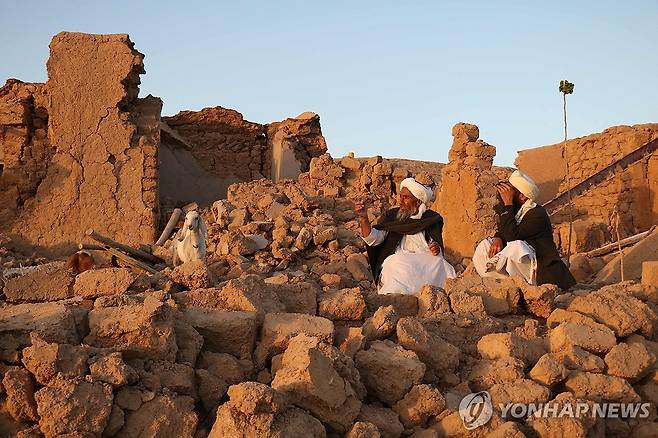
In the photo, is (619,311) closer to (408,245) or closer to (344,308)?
(344,308)

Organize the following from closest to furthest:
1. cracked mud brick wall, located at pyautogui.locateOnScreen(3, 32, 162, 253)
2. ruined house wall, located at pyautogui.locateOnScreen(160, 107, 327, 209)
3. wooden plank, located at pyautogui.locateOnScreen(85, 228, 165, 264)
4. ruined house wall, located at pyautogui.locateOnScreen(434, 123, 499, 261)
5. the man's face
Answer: the man's face → wooden plank, located at pyautogui.locateOnScreen(85, 228, 165, 264) → ruined house wall, located at pyautogui.locateOnScreen(434, 123, 499, 261) → cracked mud brick wall, located at pyautogui.locateOnScreen(3, 32, 162, 253) → ruined house wall, located at pyautogui.locateOnScreen(160, 107, 327, 209)

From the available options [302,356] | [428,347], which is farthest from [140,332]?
[428,347]

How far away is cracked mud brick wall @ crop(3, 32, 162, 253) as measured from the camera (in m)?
12.5

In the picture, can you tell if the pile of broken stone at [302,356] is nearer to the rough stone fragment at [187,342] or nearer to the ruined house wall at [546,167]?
the rough stone fragment at [187,342]

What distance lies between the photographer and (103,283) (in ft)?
14.1

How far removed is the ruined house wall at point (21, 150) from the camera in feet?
41.4

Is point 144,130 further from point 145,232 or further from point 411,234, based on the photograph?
point 411,234

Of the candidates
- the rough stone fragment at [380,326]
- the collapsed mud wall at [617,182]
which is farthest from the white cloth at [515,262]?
the collapsed mud wall at [617,182]

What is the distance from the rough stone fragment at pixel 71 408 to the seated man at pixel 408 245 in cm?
308

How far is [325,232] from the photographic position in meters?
10.4

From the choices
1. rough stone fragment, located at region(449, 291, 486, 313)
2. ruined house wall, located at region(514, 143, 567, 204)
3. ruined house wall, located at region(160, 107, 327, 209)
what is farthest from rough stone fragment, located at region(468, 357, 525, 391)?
ruined house wall, located at region(160, 107, 327, 209)

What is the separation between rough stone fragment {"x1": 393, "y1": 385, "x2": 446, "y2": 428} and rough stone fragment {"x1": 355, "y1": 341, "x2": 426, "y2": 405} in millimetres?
50

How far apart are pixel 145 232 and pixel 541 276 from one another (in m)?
7.69

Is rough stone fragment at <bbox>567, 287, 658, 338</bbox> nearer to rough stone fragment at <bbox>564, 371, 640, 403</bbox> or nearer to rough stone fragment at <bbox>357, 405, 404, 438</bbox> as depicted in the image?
rough stone fragment at <bbox>564, 371, 640, 403</bbox>
